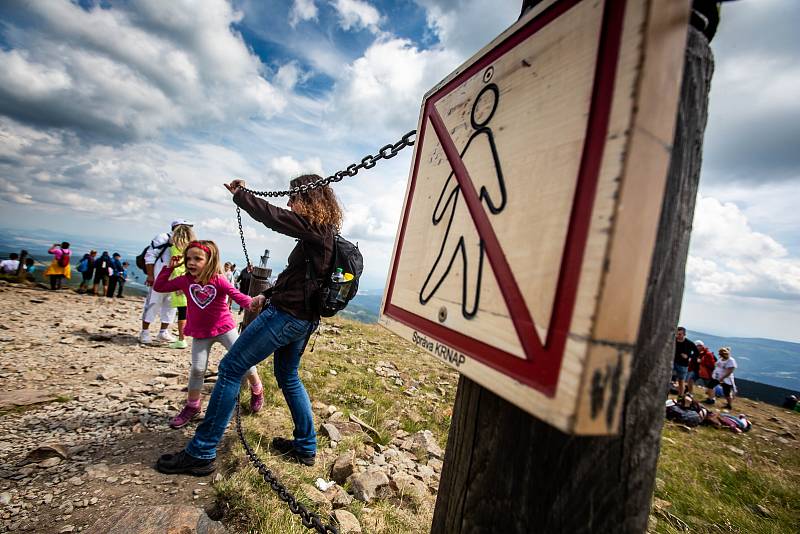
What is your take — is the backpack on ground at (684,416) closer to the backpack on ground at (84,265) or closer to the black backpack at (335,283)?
the black backpack at (335,283)

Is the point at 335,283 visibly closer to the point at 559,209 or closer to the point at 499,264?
the point at 499,264

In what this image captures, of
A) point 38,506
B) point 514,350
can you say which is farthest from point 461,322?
point 38,506

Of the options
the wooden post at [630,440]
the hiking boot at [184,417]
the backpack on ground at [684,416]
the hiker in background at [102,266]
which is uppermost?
→ the wooden post at [630,440]

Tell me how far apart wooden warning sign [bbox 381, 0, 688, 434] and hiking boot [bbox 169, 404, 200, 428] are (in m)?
3.45

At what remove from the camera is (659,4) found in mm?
638

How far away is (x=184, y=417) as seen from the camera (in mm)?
3492

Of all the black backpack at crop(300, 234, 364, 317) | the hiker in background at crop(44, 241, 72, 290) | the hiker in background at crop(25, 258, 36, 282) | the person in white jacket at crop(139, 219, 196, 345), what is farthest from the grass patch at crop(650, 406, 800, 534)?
the hiker in background at crop(25, 258, 36, 282)

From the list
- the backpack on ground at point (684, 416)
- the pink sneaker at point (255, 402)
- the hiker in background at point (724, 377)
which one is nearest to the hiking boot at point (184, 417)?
the pink sneaker at point (255, 402)

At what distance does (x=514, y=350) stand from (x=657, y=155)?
1.48 feet

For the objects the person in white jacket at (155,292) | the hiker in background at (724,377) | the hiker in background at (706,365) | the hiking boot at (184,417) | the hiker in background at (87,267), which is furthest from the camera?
the hiker in background at (87,267)

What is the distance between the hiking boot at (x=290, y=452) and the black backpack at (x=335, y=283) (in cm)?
128

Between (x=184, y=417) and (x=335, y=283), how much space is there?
Answer: 2.27 metres

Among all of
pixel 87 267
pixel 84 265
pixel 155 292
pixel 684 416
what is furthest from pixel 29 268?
pixel 684 416

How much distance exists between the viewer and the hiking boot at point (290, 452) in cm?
301
